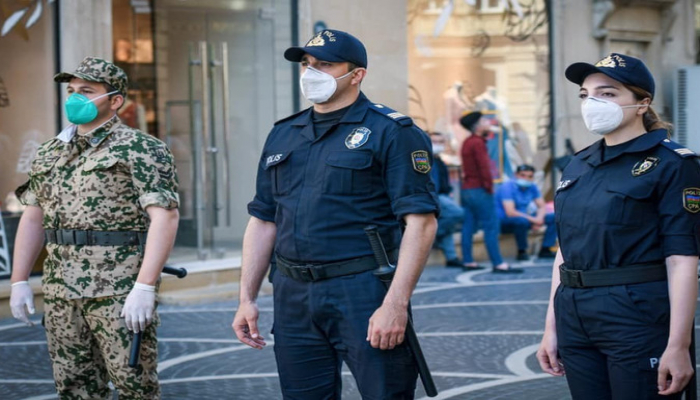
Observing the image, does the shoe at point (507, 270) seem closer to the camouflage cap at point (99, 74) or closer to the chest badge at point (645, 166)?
the camouflage cap at point (99, 74)

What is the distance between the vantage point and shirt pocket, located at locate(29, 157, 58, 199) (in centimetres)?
500

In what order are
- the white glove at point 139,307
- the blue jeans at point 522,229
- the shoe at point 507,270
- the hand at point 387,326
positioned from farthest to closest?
the blue jeans at point 522,229 < the shoe at point 507,270 < the white glove at point 139,307 < the hand at point 387,326

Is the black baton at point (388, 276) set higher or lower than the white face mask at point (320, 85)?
lower

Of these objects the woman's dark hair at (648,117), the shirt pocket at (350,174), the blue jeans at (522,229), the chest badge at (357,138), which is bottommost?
the blue jeans at (522,229)

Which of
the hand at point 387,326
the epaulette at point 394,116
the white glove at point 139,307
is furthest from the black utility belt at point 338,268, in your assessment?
the white glove at point 139,307

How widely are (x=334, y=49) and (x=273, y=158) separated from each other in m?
0.48

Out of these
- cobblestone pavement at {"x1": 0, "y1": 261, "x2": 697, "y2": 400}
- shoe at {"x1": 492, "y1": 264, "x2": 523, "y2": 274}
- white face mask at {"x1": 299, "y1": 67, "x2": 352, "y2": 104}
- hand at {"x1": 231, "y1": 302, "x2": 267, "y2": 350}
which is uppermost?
white face mask at {"x1": 299, "y1": 67, "x2": 352, "y2": 104}

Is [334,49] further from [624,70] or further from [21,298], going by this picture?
[21,298]

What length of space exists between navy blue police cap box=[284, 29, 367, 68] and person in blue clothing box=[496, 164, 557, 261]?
1034 centimetres

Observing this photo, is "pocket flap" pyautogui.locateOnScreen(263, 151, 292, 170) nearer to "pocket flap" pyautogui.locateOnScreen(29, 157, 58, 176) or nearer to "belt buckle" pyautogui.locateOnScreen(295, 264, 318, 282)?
"belt buckle" pyautogui.locateOnScreen(295, 264, 318, 282)


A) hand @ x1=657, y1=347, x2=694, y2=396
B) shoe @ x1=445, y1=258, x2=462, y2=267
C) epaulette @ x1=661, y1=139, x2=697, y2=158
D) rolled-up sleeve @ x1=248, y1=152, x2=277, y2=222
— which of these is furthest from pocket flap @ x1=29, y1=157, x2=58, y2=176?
shoe @ x1=445, y1=258, x2=462, y2=267

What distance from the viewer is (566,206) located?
4160mm

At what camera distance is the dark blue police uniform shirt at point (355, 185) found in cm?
417

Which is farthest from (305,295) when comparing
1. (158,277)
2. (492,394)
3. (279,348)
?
(492,394)
